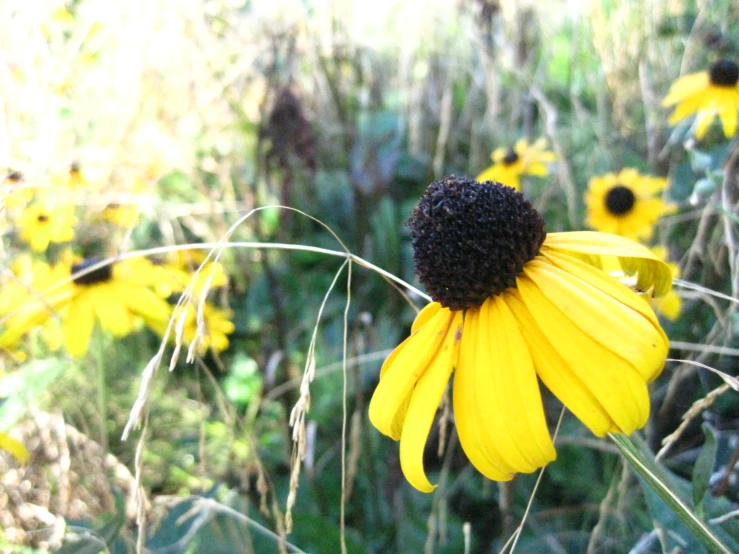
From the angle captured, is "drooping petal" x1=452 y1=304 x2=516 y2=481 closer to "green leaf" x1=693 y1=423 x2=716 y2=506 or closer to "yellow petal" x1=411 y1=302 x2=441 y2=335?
"yellow petal" x1=411 y1=302 x2=441 y2=335

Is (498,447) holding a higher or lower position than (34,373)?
higher

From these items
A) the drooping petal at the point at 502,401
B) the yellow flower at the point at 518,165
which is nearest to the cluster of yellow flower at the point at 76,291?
the drooping petal at the point at 502,401

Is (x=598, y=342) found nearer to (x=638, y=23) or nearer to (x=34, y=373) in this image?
(x=34, y=373)

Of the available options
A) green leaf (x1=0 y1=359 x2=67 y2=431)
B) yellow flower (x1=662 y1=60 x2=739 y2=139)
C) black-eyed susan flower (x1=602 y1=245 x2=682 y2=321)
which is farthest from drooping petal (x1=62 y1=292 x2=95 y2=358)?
yellow flower (x1=662 y1=60 x2=739 y2=139)

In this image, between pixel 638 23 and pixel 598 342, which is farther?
pixel 638 23

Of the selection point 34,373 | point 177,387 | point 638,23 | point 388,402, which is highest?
point 638,23

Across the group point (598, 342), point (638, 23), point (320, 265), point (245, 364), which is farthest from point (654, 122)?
point (598, 342)
